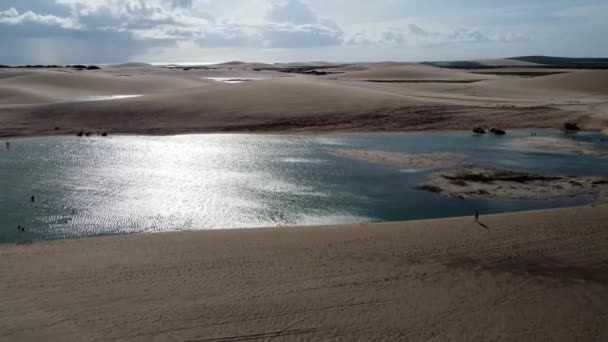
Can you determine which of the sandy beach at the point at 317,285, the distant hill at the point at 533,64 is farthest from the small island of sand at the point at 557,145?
the distant hill at the point at 533,64

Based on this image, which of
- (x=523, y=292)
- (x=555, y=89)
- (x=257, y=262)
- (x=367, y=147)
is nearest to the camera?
(x=523, y=292)

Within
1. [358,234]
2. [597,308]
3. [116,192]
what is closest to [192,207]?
[116,192]

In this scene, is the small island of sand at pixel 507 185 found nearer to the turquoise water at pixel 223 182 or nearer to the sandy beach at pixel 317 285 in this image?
the turquoise water at pixel 223 182

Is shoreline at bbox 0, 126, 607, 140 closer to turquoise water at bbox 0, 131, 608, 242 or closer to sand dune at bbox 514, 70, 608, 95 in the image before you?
turquoise water at bbox 0, 131, 608, 242

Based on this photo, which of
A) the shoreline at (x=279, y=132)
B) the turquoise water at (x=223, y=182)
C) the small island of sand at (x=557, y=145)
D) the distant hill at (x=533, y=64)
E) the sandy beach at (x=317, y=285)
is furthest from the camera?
the distant hill at (x=533, y=64)

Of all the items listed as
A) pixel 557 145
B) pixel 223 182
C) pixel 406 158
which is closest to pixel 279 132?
pixel 406 158

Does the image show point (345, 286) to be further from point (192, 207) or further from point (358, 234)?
point (192, 207)

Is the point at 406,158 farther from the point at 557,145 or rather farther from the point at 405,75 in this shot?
the point at 405,75
